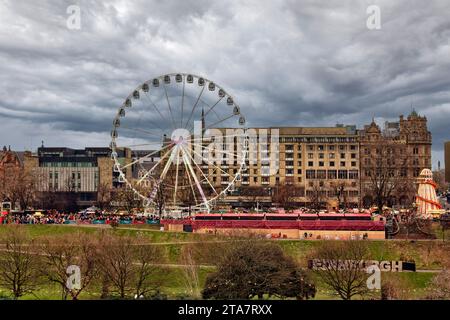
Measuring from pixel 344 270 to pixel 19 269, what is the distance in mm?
25592

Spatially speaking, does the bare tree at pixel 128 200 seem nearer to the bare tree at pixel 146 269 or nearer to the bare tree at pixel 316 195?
the bare tree at pixel 316 195

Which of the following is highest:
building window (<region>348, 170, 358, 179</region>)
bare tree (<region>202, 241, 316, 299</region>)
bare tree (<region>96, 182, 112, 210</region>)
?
building window (<region>348, 170, 358, 179</region>)

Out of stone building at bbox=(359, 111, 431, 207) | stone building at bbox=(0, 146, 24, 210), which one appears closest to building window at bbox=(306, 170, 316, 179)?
stone building at bbox=(359, 111, 431, 207)

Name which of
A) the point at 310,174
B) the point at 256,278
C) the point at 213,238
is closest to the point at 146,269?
the point at 256,278

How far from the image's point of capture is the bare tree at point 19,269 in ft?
144

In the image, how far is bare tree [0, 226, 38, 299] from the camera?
1730 inches

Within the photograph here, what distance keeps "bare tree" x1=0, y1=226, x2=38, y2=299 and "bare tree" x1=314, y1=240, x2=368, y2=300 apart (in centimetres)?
2321

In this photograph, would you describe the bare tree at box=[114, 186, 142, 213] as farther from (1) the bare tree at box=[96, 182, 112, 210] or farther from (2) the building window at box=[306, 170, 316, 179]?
(2) the building window at box=[306, 170, 316, 179]

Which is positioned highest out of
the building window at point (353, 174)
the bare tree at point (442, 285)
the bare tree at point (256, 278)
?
the building window at point (353, 174)

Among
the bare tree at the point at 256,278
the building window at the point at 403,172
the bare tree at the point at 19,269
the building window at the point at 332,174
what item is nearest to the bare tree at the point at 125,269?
the bare tree at the point at 19,269

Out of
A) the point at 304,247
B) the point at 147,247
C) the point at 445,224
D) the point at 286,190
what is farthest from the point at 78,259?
the point at 286,190

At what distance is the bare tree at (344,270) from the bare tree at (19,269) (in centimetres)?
2321

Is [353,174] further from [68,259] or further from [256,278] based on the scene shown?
[256,278]
